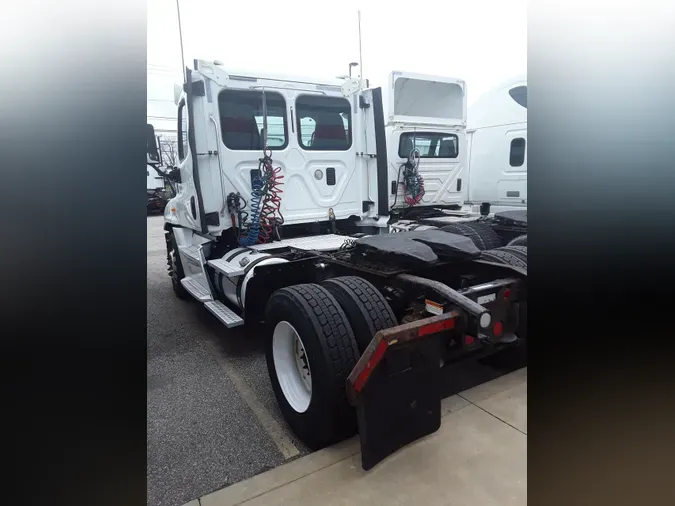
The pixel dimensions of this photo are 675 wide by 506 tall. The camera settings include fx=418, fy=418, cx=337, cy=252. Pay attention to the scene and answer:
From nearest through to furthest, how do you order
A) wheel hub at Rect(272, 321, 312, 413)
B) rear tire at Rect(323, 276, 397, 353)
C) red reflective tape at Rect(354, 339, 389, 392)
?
red reflective tape at Rect(354, 339, 389, 392) → rear tire at Rect(323, 276, 397, 353) → wheel hub at Rect(272, 321, 312, 413)

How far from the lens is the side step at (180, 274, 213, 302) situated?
4.21 meters

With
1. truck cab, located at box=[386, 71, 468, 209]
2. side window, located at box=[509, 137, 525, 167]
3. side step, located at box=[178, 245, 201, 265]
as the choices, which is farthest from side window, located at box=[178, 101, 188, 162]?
side window, located at box=[509, 137, 525, 167]

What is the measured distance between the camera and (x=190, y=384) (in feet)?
11.6

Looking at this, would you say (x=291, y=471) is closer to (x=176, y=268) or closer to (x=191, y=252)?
(x=191, y=252)

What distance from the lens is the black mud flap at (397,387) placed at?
211cm

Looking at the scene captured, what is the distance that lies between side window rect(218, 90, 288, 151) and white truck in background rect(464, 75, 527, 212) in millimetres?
4268

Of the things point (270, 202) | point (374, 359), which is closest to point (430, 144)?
point (270, 202)

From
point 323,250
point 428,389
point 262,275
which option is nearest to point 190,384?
point 262,275

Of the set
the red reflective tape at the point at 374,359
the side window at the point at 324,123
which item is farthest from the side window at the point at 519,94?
the red reflective tape at the point at 374,359

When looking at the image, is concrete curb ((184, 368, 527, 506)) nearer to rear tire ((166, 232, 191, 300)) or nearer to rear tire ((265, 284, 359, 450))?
rear tire ((265, 284, 359, 450))

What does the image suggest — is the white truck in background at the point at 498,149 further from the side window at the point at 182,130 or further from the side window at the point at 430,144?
the side window at the point at 182,130
